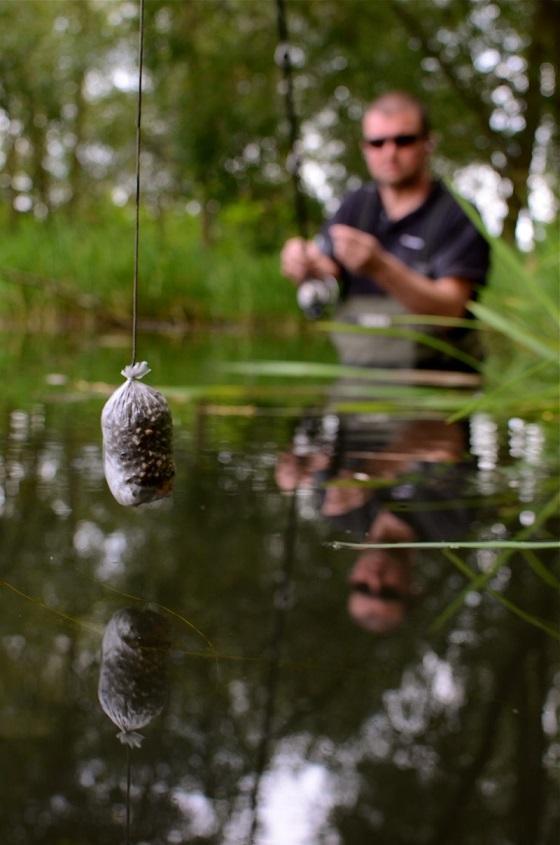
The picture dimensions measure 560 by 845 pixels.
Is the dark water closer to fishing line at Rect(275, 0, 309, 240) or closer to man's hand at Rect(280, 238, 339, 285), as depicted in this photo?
fishing line at Rect(275, 0, 309, 240)

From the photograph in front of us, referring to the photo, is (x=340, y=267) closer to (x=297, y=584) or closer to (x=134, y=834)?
(x=297, y=584)

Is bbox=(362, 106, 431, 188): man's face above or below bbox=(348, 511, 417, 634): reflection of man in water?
above

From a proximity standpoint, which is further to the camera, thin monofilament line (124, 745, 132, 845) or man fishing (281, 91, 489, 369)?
man fishing (281, 91, 489, 369)

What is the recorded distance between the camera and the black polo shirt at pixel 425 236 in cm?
472

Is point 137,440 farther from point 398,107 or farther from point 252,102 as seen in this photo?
point 252,102

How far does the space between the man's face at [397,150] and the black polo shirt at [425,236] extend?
12cm

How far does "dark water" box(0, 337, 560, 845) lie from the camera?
0.69 meters

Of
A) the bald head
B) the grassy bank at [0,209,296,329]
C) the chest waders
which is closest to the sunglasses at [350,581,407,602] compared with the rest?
the chest waders

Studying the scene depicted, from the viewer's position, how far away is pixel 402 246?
5.09 metres

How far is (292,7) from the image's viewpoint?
1074 cm

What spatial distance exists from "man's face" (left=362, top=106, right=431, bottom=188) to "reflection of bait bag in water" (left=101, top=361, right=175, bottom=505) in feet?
13.2

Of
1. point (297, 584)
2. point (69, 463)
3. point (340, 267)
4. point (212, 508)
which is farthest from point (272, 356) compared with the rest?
point (297, 584)

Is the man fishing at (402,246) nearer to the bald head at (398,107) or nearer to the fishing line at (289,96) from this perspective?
the bald head at (398,107)

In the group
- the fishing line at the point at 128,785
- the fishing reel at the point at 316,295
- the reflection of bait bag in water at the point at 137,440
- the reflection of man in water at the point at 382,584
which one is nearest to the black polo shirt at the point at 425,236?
the fishing reel at the point at 316,295
